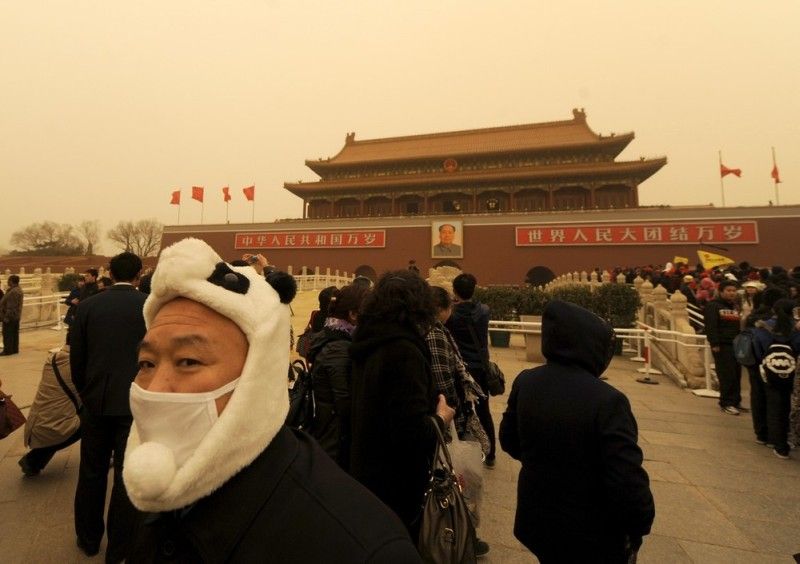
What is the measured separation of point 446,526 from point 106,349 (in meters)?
2.04

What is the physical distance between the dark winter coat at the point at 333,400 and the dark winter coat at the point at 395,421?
22cm

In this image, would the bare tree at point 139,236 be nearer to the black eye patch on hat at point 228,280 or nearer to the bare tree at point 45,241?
the bare tree at point 45,241

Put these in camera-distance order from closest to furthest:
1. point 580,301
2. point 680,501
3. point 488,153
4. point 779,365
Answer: point 680,501, point 779,365, point 580,301, point 488,153

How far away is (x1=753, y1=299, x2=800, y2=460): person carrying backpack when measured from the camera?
3.65m

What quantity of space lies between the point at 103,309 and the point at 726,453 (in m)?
5.22

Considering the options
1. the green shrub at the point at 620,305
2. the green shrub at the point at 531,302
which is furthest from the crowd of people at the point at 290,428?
the green shrub at the point at 620,305

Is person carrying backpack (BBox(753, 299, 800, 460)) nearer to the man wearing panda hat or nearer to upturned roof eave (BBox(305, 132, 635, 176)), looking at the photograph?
the man wearing panda hat

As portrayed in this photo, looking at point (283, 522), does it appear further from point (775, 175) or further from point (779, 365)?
point (775, 175)

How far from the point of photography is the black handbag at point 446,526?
1500mm

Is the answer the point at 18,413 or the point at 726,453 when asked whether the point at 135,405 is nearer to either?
the point at 18,413

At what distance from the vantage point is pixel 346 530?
72cm

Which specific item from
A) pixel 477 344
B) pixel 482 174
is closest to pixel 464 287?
pixel 477 344

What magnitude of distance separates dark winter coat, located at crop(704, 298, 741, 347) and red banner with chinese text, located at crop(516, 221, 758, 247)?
1750 centimetres

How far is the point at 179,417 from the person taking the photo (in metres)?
0.87
